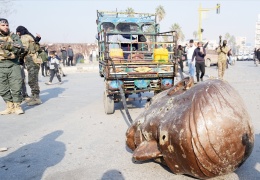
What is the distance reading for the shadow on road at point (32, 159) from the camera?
3.25m

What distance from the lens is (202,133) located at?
254 centimetres

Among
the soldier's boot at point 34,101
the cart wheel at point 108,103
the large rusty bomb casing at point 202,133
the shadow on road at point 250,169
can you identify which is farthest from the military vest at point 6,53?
the shadow on road at point 250,169

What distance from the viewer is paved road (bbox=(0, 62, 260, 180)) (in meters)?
3.21

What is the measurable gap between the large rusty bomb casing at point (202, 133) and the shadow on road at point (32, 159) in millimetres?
1372

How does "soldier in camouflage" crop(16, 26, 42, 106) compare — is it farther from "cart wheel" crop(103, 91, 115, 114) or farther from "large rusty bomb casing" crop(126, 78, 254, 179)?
"large rusty bomb casing" crop(126, 78, 254, 179)

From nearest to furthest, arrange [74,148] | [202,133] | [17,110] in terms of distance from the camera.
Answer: [202,133], [74,148], [17,110]

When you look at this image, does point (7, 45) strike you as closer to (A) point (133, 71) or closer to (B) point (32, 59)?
(B) point (32, 59)

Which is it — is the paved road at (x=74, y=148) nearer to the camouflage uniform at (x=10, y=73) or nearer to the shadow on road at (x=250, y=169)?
the shadow on road at (x=250, y=169)

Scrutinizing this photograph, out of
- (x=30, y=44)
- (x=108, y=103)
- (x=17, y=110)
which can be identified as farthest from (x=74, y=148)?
(x=30, y=44)

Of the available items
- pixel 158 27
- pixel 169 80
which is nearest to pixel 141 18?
pixel 158 27

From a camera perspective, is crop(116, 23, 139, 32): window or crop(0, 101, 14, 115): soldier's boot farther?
crop(116, 23, 139, 32): window

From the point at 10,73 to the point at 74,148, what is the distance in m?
3.39

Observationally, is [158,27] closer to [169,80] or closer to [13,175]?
[169,80]

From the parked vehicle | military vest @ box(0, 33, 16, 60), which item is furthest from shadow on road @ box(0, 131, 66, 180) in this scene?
military vest @ box(0, 33, 16, 60)
